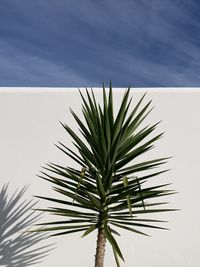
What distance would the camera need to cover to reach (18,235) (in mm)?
4617

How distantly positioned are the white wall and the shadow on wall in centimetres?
13

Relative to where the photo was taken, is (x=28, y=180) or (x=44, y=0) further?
(x=28, y=180)

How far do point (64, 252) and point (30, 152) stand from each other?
116 cm

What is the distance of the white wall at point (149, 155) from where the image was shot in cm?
448

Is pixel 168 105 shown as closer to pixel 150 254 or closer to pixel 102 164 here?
pixel 150 254

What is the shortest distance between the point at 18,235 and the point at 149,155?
169 centimetres

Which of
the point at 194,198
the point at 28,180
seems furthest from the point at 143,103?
the point at 28,180

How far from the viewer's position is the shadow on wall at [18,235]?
456cm

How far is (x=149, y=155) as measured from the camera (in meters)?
4.67

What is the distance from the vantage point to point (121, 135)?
9.38 feet

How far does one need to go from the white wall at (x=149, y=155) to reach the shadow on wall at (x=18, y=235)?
0.13 m

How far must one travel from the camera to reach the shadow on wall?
15.0ft

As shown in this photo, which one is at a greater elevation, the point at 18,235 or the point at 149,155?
the point at 149,155

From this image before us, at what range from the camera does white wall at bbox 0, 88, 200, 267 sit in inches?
177
